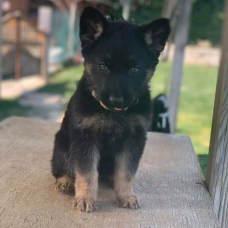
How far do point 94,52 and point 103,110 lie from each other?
36 cm

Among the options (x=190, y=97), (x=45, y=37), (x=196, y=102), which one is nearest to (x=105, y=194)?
(x=196, y=102)

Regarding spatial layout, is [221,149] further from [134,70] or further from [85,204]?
[85,204]

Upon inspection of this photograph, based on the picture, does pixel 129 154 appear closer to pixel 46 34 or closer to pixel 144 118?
pixel 144 118

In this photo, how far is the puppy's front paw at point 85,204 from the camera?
262 centimetres

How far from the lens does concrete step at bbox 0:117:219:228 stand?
2514mm

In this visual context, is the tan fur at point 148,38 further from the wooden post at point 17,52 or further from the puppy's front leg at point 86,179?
the wooden post at point 17,52

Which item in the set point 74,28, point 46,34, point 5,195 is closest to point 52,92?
point 46,34

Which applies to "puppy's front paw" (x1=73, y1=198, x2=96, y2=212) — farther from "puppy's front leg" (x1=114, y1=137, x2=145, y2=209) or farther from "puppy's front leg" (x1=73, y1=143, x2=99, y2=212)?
"puppy's front leg" (x1=114, y1=137, x2=145, y2=209)

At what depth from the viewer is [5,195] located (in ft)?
9.05

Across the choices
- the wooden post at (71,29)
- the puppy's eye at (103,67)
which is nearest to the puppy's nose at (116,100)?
the puppy's eye at (103,67)

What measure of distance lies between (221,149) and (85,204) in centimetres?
99

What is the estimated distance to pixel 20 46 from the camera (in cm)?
1164

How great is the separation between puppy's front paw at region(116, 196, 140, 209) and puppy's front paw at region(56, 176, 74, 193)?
0.35 m

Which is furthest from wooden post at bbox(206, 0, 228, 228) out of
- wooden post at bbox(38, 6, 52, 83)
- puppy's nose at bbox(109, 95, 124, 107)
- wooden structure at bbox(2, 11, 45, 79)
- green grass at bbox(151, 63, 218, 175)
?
wooden post at bbox(38, 6, 52, 83)
